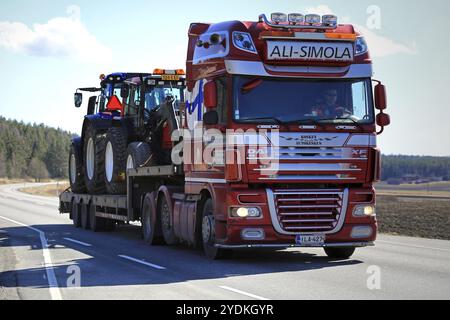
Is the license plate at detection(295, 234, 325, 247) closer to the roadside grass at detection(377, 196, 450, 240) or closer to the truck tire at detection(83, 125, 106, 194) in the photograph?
the roadside grass at detection(377, 196, 450, 240)

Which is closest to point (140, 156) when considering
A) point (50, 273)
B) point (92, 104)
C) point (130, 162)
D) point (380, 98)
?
point (130, 162)

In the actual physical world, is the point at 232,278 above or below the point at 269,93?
below

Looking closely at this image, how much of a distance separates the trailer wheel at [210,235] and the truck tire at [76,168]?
36.7ft

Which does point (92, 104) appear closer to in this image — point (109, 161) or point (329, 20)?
point (109, 161)

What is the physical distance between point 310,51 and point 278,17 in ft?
2.70

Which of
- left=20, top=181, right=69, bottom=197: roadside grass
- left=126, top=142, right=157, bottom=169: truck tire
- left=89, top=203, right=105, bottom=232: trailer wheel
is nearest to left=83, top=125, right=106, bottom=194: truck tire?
left=89, top=203, right=105, bottom=232: trailer wheel

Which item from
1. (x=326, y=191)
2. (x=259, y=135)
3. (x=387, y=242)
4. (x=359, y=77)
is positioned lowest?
(x=387, y=242)

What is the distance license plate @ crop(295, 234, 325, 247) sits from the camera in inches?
543

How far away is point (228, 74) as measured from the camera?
13.8 m

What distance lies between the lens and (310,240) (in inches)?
544

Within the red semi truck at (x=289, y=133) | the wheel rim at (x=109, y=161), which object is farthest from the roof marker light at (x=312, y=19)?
the wheel rim at (x=109, y=161)
